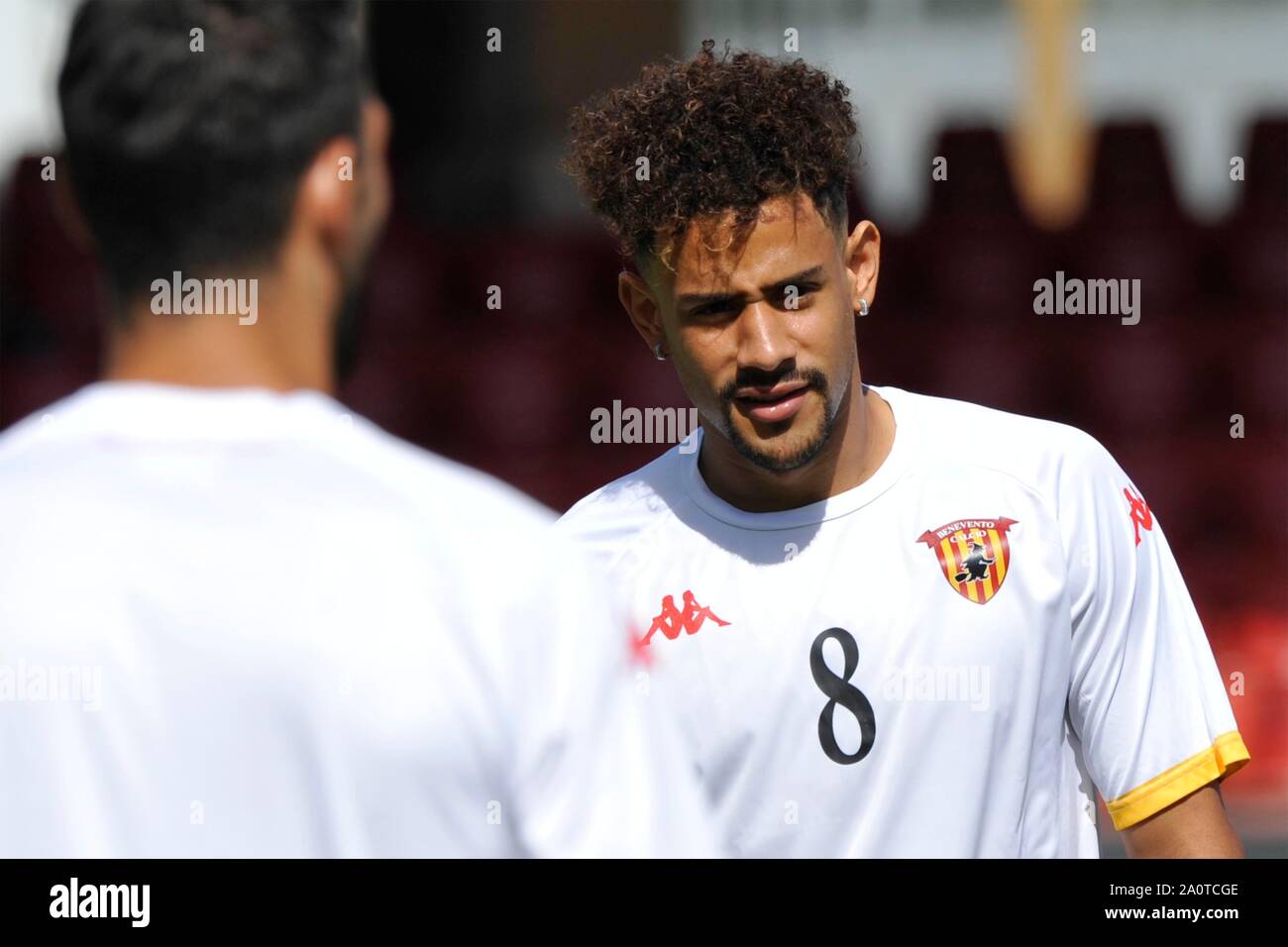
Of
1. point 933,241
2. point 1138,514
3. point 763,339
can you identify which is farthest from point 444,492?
point 933,241

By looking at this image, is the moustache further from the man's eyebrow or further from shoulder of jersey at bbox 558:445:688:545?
shoulder of jersey at bbox 558:445:688:545

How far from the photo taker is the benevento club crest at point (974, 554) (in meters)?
2.16

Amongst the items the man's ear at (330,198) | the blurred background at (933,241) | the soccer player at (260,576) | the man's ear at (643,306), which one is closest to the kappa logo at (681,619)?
the man's ear at (643,306)

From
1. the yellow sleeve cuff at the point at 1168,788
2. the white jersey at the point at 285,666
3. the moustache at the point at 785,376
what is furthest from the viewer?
the moustache at the point at 785,376

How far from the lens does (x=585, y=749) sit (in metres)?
1.10

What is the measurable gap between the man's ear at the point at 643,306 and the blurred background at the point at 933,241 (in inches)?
103

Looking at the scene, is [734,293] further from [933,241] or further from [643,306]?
[933,241]

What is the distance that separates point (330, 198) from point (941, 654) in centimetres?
124

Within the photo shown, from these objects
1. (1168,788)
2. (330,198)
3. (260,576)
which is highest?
(330,198)

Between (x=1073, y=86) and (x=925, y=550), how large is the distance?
5048 mm

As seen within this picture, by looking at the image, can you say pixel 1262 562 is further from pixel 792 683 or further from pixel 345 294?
pixel 345 294

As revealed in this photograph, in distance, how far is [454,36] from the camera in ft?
21.8

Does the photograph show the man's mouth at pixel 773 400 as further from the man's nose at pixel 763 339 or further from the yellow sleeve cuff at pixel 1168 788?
the yellow sleeve cuff at pixel 1168 788
